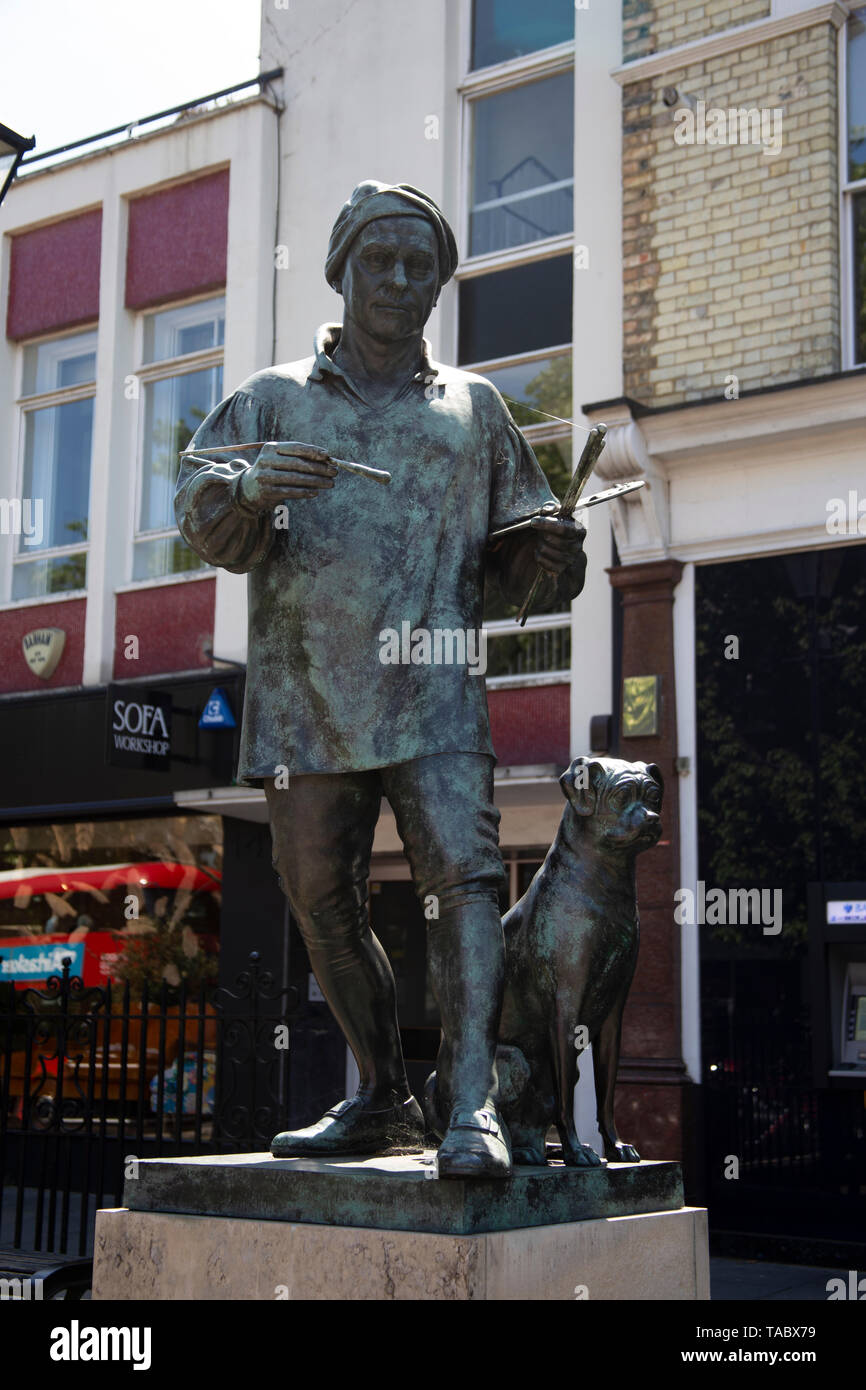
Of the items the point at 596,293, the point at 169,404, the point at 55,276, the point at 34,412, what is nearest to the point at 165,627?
the point at 169,404

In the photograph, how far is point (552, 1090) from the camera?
3992 mm

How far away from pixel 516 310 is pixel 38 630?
18.4 feet

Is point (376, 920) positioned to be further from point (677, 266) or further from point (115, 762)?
point (677, 266)

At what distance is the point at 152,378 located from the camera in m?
15.5

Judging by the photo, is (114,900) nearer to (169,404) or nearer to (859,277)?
(169,404)

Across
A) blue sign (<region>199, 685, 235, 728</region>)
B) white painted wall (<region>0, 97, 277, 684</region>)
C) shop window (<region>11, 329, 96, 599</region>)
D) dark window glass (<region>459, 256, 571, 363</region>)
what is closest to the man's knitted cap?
dark window glass (<region>459, 256, 571, 363</region>)

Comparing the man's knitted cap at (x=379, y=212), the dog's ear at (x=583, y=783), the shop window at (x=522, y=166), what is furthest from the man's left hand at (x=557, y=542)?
the shop window at (x=522, y=166)

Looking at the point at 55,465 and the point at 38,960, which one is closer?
the point at 38,960

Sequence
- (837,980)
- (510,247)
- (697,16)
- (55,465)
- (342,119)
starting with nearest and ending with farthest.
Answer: (837,980) → (697,16) → (510,247) → (342,119) → (55,465)

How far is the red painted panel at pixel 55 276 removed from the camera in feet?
52.0

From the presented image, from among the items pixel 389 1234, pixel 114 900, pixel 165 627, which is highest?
pixel 165 627

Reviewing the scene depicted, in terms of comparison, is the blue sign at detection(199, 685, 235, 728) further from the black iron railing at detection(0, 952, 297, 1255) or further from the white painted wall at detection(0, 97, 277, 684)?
the black iron railing at detection(0, 952, 297, 1255)

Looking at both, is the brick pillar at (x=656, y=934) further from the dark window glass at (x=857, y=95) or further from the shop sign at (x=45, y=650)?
the shop sign at (x=45, y=650)
